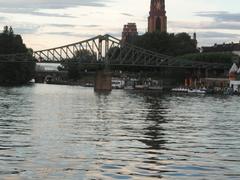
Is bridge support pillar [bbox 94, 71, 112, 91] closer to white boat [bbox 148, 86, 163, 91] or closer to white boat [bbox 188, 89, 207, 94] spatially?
white boat [bbox 148, 86, 163, 91]

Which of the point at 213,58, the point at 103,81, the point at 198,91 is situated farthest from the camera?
the point at 213,58

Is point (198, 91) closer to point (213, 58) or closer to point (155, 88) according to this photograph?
point (155, 88)

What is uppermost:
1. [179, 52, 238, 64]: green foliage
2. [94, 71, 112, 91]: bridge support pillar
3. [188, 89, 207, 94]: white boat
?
[179, 52, 238, 64]: green foliage

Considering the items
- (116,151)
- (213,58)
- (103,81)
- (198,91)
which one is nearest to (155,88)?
(103,81)

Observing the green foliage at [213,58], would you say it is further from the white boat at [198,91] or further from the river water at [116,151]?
the river water at [116,151]

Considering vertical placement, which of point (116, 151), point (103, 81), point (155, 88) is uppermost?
point (103, 81)

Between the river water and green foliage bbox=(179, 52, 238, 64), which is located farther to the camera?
green foliage bbox=(179, 52, 238, 64)

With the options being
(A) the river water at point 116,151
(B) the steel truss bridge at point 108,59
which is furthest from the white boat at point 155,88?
(A) the river water at point 116,151

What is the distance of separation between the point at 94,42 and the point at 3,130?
159819 millimetres


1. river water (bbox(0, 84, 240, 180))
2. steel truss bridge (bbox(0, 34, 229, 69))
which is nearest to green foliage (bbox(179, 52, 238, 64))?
steel truss bridge (bbox(0, 34, 229, 69))

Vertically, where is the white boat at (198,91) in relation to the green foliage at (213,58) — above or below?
below

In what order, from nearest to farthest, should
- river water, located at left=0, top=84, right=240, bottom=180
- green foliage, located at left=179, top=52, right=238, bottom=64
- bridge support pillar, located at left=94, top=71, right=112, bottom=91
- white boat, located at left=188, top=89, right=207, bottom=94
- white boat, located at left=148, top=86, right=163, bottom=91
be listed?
river water, located at left=0, top=84, right=240, bottom=180, white boat, located at left=188, top=89, right=207, bottom=94, bridge support pillar, located at left=94, top=71, right=112, bottom=91, white boat, located at left=148, top=86, right=163, bottom=91, green foliage, located at left=179, top=52, right=238, bottom=64

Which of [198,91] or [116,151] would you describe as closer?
[116,151]

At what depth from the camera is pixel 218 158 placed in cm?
2861
